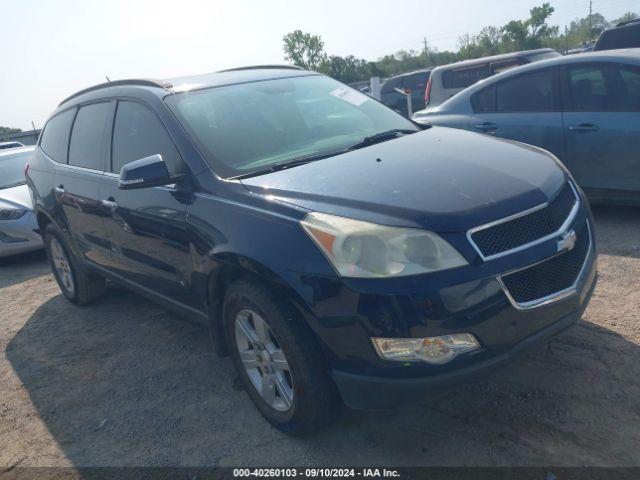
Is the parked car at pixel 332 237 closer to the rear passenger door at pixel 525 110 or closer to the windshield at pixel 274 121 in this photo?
the windshield at pixel 274 121

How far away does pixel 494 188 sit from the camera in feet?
8.89

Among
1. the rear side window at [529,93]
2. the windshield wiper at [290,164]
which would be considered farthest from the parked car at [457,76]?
the windshield wiper at [290,164]

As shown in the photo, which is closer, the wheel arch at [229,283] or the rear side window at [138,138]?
the wheel arch at [229,283]

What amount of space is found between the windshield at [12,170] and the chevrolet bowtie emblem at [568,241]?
26.5ft

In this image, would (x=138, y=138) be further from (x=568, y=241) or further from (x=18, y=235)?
(x=18, y=235)

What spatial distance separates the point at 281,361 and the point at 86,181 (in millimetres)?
2442

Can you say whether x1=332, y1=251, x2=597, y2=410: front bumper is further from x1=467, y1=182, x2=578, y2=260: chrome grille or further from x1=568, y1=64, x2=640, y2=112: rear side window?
x1=568, y1=64, x2=640, y2=112: rear side window

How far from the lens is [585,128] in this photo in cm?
542

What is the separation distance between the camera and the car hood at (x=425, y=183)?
8.33 feet

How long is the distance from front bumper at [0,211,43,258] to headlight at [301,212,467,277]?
20.1 feet

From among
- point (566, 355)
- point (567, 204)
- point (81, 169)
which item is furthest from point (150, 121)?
point (566, 355)

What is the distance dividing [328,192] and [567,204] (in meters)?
1.17

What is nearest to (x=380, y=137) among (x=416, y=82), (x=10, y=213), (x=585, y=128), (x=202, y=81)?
(x=202, y=81)

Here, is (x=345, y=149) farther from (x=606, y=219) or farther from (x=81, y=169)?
(x=606, y=219)
